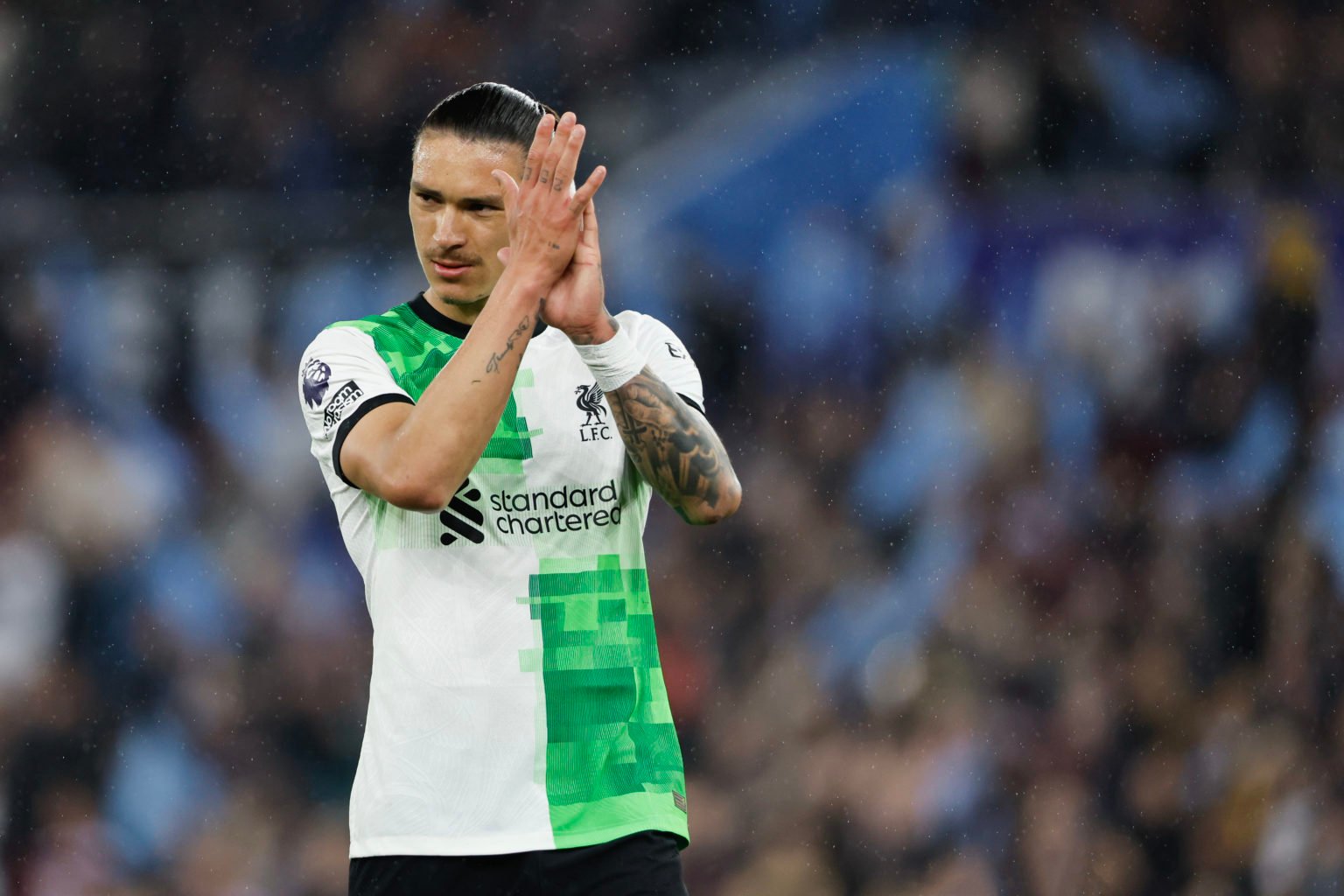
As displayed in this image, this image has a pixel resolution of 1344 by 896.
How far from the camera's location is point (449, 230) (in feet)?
8.55

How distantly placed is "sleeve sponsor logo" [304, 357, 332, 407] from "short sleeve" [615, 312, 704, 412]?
0.45 metres

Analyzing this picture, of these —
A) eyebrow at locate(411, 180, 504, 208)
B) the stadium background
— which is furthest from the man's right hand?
the stadium background

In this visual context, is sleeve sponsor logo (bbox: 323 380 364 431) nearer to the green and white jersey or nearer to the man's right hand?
the green and white jersey

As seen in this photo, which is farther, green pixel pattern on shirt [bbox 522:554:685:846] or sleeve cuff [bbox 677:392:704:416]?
sleeve cuff [bbox 677:392:704:416]

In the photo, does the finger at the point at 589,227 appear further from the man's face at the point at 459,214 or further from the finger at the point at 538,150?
the man's face at the point at 459,214

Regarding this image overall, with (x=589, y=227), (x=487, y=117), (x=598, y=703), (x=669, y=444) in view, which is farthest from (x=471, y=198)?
(x=598, y=703)

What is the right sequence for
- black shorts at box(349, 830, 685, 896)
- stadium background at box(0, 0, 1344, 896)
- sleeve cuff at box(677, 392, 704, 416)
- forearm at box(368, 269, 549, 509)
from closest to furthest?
forearm at box(368, 269, 549, 509)
black shorts at box(349, 830, 685, 896)
sleeve cuff at box(677, 392, 704, 416)
stadium background at box(0, 0, 1344, 896)

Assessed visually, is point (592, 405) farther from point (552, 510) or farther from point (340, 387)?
point (340, 387)

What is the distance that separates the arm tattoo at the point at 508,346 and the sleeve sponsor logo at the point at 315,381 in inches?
13.9

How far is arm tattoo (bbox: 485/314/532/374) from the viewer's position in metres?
2.32

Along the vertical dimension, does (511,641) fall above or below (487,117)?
below

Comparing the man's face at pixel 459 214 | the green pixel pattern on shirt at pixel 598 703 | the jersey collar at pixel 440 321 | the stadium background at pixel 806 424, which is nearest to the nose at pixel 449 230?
the man's face at pixel 459 214

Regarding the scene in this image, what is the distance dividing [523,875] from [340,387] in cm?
75

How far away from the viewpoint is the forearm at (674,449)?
8.14 feet
